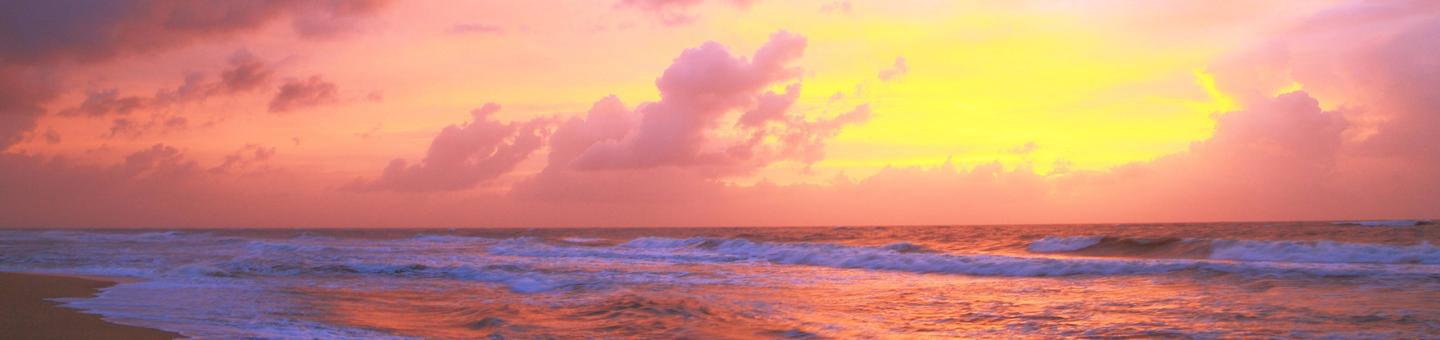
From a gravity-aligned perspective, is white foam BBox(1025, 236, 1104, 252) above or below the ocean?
above

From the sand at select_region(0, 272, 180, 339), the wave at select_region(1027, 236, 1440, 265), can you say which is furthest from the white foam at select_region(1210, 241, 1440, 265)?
the sand at select_region(0, 272, 180, 339)

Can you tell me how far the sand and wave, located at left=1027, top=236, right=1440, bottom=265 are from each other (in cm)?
2216

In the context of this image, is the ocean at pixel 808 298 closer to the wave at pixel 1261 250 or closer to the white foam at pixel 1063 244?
the wave at pixel 1261 250

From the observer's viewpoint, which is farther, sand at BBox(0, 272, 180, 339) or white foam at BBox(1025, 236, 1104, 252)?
white foam at BBox(1025, 236, 1104, 252)

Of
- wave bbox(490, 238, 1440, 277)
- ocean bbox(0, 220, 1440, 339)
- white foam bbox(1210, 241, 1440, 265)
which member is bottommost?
ocean bbox(0, 220, 1440, 339)

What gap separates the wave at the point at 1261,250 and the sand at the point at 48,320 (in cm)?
2216

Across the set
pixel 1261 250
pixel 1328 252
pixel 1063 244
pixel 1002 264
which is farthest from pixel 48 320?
pixel 1063 244

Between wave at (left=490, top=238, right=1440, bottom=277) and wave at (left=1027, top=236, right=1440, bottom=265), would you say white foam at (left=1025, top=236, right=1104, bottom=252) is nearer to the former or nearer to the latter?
wave at (left=1027, top=236, right=1440, bottom=265)

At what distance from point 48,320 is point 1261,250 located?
25669 mm

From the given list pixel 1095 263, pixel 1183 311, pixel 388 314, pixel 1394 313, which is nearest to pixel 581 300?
pixel 388 314

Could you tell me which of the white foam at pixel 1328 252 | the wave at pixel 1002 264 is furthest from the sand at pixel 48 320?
the white foam at pixel 1328 252

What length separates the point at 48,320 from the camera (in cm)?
1040

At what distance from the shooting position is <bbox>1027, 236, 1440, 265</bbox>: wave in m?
19.8

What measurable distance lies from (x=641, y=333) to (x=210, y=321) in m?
5.45
